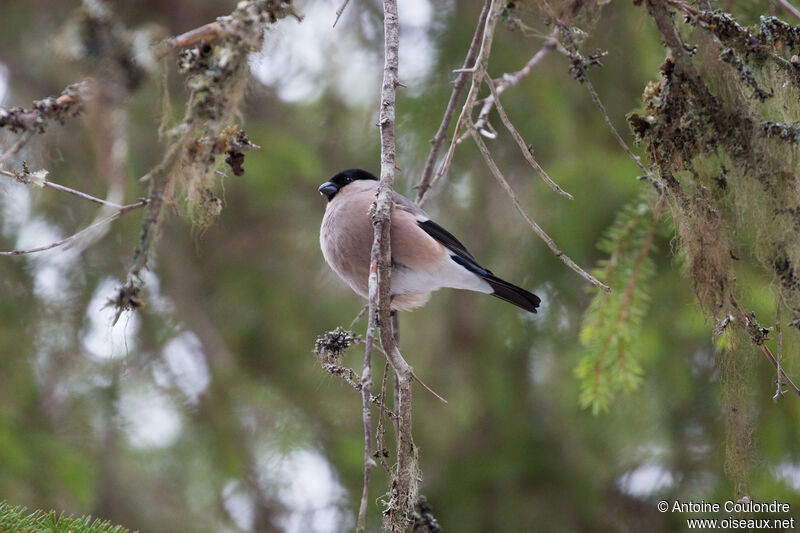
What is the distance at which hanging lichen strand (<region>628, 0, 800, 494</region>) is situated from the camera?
1429mm

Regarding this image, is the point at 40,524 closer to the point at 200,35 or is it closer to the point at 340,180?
the point at 200,35

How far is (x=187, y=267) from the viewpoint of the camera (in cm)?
367

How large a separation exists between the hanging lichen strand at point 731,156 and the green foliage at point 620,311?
0.95 meters

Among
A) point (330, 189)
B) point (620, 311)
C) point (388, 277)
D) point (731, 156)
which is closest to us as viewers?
point (731, 156)

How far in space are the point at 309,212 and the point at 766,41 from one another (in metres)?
2.58

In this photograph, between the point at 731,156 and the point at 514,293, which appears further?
the point at 514,293

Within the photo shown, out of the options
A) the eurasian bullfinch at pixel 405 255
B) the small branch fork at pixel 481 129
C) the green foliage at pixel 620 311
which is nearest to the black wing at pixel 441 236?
the eurasian bullfinch at pixel 405 255

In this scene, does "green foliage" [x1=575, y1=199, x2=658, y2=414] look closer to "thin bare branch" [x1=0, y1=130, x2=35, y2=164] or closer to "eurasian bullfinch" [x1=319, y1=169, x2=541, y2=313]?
"eurasian bullfinch" [x1=319, y1=169, x2=541, y2=313]

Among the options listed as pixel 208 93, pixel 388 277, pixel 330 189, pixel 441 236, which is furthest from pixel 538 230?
pixel 330 189

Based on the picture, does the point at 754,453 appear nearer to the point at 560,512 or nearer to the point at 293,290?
the point at 560,512

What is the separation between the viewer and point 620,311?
8.13ft

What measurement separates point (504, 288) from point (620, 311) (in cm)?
48

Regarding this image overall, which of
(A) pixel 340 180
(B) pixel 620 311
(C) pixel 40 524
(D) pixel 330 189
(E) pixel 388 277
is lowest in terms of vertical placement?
(C) pixel 40 524

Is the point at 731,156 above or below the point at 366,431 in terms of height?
above
